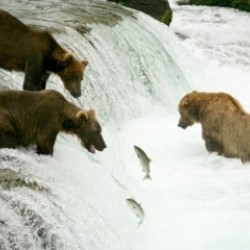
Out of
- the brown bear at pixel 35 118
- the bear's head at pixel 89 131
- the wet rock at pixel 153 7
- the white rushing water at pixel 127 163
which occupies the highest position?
the brown bear at pixel 35 118

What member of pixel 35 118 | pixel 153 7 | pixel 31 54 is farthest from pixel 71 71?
pixel 153 7

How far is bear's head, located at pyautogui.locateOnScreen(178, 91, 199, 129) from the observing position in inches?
333

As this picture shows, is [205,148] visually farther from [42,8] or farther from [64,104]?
[42,8]

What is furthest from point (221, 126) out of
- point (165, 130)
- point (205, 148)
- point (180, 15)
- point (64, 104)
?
point (180, 15)

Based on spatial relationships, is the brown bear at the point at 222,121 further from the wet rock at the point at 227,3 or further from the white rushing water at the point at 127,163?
the wet rock at the point at 227,3

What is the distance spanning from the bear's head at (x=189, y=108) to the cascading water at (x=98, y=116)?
3.25ft

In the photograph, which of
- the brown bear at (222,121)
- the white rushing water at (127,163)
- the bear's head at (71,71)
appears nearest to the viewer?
the white rushing water at (127,163)

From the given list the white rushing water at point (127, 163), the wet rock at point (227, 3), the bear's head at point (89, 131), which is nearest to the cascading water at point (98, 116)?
the white rushing water at point (127, 163)

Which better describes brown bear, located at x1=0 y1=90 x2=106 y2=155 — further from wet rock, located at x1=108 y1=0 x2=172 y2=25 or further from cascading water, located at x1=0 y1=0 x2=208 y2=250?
wet rock, located at x1=108 y1=0 x2=172 y2=25

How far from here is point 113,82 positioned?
9844 mm

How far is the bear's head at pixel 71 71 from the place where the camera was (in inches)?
254

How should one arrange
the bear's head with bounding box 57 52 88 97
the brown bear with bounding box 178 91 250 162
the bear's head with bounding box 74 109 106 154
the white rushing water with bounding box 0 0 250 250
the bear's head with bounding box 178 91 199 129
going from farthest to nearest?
the bear's head with bounding box 178 91 199 129 → the brown bear with bounding box 178 91 250 162 → the bear's head with bounding box 57 52 88 97 → the bear's head with bounding box 74 109 106 154 → the white rushing water with bounding box 0 0 250 250

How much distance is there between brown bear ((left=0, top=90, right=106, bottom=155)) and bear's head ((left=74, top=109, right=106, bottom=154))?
26mm

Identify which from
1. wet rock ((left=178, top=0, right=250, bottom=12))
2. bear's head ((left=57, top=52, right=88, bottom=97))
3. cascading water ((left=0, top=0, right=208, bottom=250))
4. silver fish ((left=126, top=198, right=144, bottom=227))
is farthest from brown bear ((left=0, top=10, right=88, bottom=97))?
wet rock ((left=178, top=0, right=250, bottom=12))
